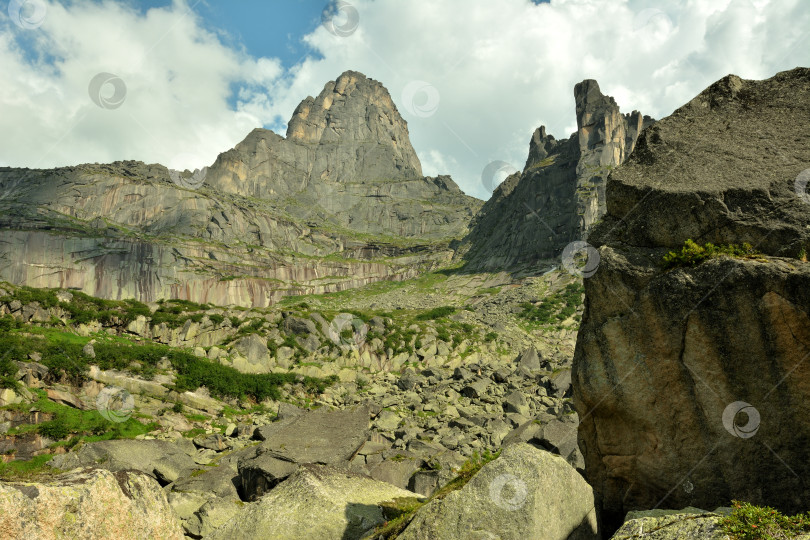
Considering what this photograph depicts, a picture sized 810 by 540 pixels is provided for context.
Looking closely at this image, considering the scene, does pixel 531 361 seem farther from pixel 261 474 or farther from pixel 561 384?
pixel 261 474

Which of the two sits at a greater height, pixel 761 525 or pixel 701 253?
pixel 701 253

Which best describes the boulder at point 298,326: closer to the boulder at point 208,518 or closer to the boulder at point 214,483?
the boulder at point 214,483

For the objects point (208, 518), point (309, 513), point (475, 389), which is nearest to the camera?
point (309, 513)

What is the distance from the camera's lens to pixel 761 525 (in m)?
5.88

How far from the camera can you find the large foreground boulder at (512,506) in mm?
8219

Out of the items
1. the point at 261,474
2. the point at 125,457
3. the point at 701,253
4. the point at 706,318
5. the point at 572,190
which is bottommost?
the point at 261,474

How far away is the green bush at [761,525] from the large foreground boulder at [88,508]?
10.9m

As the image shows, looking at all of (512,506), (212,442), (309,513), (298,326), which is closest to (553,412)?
(212,442)

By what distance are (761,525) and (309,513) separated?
908 cm

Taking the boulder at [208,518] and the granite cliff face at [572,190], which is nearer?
the boulder at [208,518]

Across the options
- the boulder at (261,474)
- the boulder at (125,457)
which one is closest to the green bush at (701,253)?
the boulder at (261,474)

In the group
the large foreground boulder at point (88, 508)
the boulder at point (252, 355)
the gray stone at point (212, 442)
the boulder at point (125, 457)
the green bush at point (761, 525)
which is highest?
the boulder at point (252, 355)

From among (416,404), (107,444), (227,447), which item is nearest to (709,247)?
(107,444)

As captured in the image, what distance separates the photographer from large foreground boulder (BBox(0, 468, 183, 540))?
820 cm
